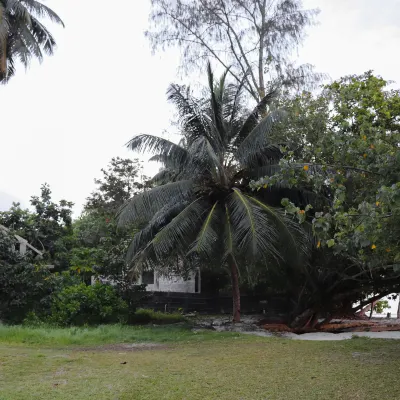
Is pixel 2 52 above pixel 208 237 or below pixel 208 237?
above

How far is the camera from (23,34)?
17.8 m

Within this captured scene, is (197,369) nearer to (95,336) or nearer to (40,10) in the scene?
Answer: (95,336)

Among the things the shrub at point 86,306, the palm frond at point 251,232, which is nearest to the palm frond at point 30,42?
the shrub at point 86,306

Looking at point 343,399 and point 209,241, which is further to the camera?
point 209,241

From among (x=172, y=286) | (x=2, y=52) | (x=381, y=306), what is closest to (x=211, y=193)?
(x=2, y=52)

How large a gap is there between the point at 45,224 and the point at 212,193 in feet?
32.5

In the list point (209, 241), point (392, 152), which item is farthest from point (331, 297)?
point (392, 152)

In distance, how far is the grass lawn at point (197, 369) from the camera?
21.0ft

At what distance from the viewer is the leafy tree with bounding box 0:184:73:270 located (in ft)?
68.8

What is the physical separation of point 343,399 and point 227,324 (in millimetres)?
9325

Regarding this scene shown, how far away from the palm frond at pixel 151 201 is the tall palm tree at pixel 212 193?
0.03 metres

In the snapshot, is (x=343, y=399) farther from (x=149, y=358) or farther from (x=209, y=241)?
(x=209, y=241)

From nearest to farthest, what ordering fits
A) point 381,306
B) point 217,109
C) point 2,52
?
point 217,109 < point 2,52 < point 381,306

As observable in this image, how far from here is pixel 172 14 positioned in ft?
67.1
